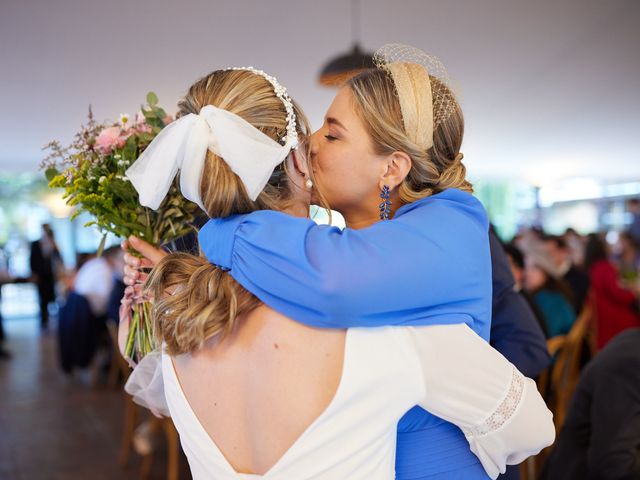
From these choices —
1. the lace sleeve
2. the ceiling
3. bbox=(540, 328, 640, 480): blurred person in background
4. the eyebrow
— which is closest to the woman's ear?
the eyebrow

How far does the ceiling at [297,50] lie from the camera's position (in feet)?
18.6

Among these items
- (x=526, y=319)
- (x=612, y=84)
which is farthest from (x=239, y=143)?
(x=612, y=84)

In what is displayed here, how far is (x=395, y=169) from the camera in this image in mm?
1248

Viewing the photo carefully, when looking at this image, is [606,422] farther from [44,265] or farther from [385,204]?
[44,265]

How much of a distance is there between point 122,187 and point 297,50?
5933 mm

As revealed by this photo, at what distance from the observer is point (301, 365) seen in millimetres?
913

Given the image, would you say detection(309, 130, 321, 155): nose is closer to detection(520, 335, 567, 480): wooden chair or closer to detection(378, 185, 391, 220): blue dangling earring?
detection(378, 185, 391, 220): blue dangling earring

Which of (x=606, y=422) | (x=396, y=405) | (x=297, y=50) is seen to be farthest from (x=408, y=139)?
(x=297, y=50)

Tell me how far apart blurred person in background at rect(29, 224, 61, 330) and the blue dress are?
10.3 m

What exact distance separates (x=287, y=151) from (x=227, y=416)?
479 millimetres

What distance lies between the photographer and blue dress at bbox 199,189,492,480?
2.84 feet

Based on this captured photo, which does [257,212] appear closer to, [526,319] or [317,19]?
[526,319]

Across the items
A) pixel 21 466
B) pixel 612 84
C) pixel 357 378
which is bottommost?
pixel 21 466

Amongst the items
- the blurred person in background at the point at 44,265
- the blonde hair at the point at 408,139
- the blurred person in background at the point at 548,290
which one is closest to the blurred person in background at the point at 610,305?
the blurred person in background at the point at 548,290
